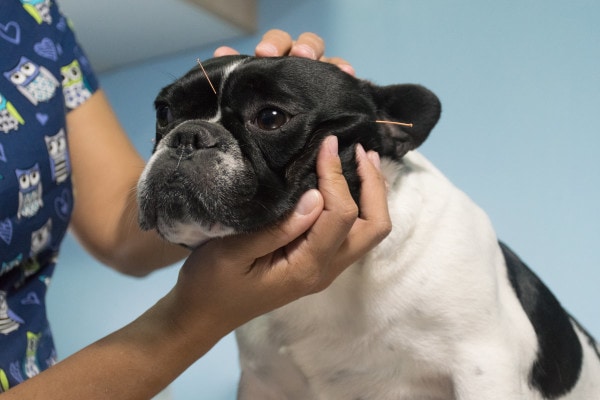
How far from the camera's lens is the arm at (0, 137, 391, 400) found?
780 mm

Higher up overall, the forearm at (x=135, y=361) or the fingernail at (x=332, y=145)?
the fingernail at (x=332, y=145)

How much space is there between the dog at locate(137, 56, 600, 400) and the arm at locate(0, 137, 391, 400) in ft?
0.09

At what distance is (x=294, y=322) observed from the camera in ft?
3.18

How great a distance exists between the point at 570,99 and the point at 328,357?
1015 millimetres

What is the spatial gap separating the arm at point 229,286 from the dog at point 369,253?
1.1 inches

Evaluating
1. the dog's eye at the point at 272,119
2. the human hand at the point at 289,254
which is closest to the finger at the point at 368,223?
the human hand at the point at 289,254

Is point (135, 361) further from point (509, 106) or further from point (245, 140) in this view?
point (509, 106)

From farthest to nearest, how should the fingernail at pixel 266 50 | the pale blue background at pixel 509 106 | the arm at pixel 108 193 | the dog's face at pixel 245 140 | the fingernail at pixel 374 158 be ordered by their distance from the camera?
the pale blue background at pixel 509 106, the arm at pixel 108 193, the fingernail at pixel 266 50, the fingernail at pixel 374 158, the dog's face at pixel 245 140

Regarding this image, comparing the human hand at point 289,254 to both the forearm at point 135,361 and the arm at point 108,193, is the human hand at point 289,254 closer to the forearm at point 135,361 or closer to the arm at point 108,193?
the forearm at point 135,361

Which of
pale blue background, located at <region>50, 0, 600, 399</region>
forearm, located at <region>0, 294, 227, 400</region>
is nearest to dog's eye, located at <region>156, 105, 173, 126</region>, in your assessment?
forearm, located at <region>0, 294, 227, 400</region>

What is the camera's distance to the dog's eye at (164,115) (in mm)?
919

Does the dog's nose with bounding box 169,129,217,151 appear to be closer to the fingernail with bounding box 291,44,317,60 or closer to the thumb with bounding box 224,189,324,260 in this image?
the thumb with bounding box 224,189,324,260

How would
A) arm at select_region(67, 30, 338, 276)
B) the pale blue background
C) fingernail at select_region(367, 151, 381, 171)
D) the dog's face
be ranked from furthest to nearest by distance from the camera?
1. the pale blue background
2. arm at select_region(67, 30, 338, 276)
3. fingernail at select_region(367, 151, 381, 171)
4. the dog's face

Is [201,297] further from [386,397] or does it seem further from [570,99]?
[570,99]
